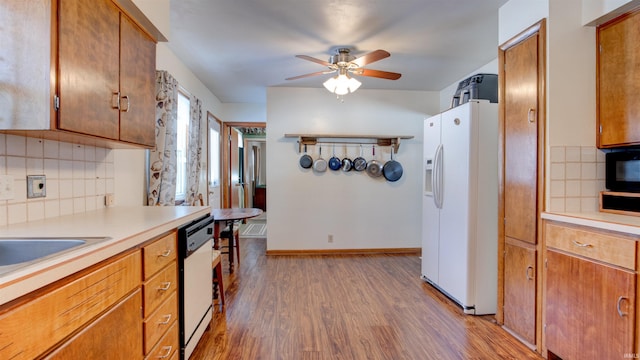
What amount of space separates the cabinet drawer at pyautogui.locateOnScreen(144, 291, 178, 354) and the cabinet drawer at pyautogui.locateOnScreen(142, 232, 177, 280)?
0.20 metres

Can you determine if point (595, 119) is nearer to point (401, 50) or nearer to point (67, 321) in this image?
point (401, 50)

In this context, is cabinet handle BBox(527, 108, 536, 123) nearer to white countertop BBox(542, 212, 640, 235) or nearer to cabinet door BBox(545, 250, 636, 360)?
white countertop BBox(542, 212, 640, 235)

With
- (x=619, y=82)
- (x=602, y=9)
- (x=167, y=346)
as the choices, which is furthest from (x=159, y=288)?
(x=602, y=9)

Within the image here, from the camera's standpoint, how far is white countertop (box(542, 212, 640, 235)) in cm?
144

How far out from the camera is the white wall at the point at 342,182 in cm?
424

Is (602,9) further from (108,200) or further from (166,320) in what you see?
(108,200)

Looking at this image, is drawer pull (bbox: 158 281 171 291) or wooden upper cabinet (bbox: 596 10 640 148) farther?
wooden upper cabinet (bbox: 596 10 640 148)

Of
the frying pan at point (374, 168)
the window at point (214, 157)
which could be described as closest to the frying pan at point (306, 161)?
the frying pan at point (374, 168)

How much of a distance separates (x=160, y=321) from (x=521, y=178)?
7.65ft

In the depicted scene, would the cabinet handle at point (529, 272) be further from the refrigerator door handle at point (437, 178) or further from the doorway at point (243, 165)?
the doorway at point (243, 165)

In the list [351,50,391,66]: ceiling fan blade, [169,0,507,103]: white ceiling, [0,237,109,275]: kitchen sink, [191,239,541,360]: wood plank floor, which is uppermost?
[169,0,507,103]: white ceiling

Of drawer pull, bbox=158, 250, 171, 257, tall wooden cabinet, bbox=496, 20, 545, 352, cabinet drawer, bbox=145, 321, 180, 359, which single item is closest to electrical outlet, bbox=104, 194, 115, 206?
drawer pull, bbox=158, 250, 171, 257

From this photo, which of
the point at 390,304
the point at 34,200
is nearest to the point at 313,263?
the point at 390,304

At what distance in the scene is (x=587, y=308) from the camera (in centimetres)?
162
